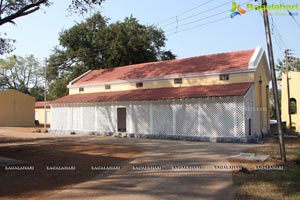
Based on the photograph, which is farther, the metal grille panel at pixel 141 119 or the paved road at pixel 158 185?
the metal grille panel at pixel 141 119

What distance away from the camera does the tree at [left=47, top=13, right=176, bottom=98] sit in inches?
1513

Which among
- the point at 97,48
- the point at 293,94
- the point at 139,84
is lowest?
the point at 293,94

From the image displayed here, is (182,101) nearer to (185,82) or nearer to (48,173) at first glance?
(185,82)

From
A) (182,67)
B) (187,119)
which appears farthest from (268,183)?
(182,67)

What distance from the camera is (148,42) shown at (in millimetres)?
40469

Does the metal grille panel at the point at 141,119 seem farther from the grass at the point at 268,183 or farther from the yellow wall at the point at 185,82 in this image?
the grass at the point at 268,183

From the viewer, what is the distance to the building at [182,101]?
1953 centimetres

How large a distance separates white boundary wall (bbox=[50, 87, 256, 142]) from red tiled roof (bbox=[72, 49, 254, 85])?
9.81 feet

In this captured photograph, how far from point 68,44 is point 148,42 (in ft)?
32.9

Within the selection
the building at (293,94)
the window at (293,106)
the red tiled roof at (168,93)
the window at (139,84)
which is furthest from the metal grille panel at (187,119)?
the window at (293,106)

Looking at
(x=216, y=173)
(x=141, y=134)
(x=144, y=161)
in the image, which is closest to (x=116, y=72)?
(x=141, y=134)

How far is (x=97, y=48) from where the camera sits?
38.8 metres

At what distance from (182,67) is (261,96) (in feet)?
20.7

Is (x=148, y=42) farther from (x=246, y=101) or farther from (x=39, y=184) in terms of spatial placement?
(x=39, y=184)
